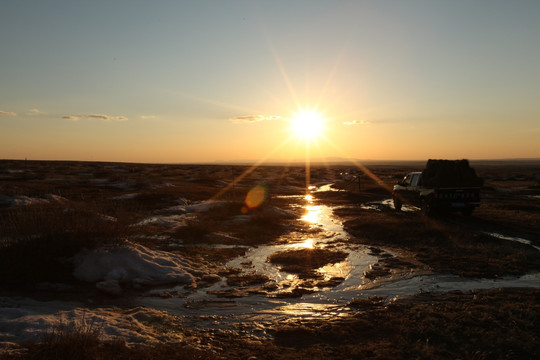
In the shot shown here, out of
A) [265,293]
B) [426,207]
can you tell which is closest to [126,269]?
[265,293]

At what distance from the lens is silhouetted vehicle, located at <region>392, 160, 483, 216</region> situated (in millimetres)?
17719

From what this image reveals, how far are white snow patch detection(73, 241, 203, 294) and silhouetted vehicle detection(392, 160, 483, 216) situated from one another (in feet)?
40.9

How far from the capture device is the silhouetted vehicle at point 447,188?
17.7 meters

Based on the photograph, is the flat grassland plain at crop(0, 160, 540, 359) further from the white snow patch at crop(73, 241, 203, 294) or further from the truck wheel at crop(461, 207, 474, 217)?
the truck wheel at crop(461, 207, 474, 217)

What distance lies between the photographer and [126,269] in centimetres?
918

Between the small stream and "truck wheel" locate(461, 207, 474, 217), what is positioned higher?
"truck wheel" locate(461, 207, 474, 217)

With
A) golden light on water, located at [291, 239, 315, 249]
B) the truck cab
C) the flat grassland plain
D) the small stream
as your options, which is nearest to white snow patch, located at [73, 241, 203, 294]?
the flat grassland plain

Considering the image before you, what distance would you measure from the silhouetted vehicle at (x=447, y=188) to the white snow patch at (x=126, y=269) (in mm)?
12472

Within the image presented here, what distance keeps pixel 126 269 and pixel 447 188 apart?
1446cm

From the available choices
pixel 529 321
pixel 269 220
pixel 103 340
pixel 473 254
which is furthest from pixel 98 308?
pixel 269 220

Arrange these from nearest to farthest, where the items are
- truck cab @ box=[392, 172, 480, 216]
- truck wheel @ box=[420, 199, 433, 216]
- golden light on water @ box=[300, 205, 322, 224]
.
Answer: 1. truck cab @ box=[392, 172, 480, 216]
2. truck wheel @ box=[420, 199, 433, 216]
3. golden light on water @ box=[300, 205, 322, 224]

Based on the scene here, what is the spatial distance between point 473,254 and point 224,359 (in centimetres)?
902

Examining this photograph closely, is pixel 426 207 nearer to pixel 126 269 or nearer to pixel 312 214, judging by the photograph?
pixel 312 214

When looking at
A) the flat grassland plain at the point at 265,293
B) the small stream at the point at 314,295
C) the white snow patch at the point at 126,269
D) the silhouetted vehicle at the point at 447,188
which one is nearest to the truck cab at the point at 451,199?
the silhouetted vehicle at the point at 447,188
